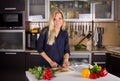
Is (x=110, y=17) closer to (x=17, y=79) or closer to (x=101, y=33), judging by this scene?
(x=101, y=33)

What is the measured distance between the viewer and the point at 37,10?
16.7 ft

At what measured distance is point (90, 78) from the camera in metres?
2.47

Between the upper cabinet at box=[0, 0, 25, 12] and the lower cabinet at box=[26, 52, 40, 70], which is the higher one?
the upper cabinet at box=[0, 0, 25, 12]

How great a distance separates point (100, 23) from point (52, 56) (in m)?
2.27

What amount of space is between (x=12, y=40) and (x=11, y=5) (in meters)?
0.68

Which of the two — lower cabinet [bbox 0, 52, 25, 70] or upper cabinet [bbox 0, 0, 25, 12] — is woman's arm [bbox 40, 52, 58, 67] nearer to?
lower cabinet [bbox 0, 52, 25, 70]

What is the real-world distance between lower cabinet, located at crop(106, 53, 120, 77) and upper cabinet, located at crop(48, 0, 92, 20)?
Result: 1.00m

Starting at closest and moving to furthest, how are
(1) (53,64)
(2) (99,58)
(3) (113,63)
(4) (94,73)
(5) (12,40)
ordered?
(4) (94,73), (1) (53,64), (3) (113,63), (2) (99,58), (5) (12,40)

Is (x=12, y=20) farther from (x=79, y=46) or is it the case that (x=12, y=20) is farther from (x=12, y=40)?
(x=79, y=46)

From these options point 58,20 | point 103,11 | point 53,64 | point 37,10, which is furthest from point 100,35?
point 53,64

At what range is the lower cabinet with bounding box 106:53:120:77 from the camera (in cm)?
424

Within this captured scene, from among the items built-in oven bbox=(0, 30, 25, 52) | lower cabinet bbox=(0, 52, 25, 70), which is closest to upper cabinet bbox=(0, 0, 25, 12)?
built-in oven bbox=(0, 30, 25, 52)

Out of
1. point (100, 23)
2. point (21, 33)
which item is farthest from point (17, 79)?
point (100, 23)

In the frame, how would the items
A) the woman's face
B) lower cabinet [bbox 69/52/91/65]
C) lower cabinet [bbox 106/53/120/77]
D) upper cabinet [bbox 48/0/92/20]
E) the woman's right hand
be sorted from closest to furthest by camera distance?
the woman's right hand → the woman's face → lower cabinet [bbox 106/53/120/77] → lower cabinet [bbox 69/52/91/65] → upper cabinet [bbox 48/0/92/20]
